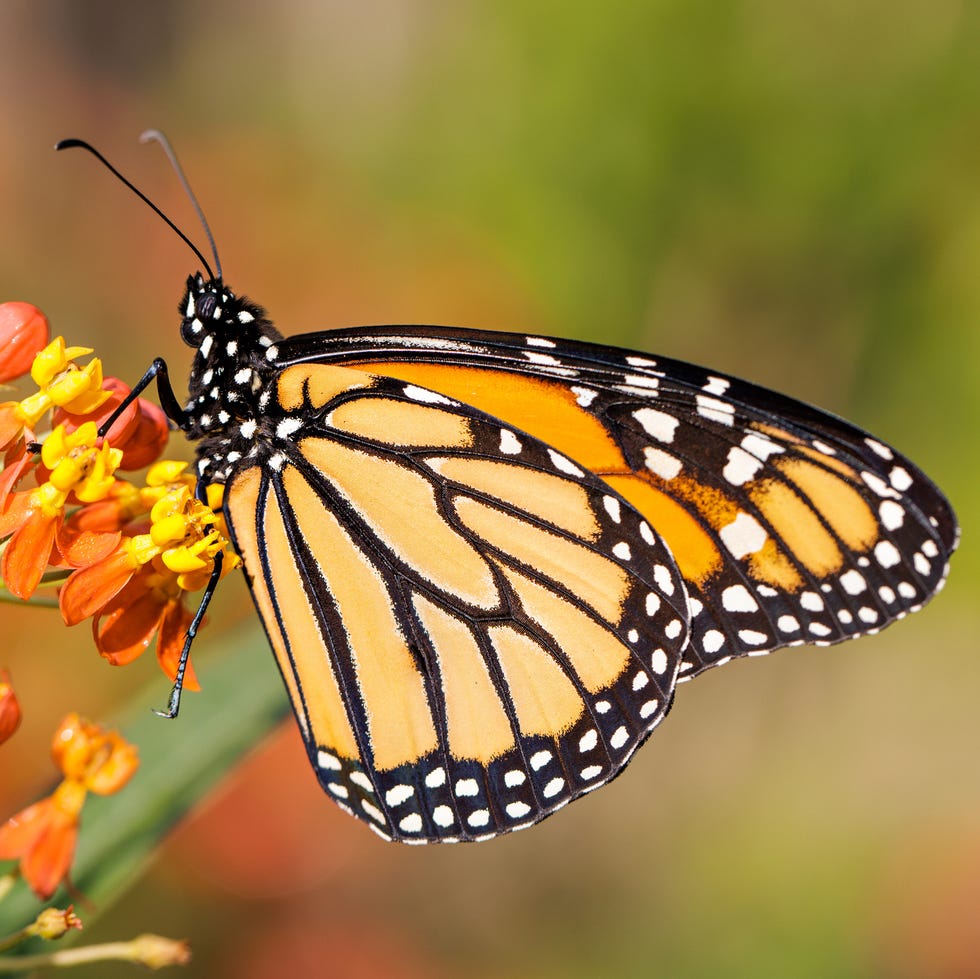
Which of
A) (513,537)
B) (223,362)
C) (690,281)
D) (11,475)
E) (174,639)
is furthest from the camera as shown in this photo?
(690,281)

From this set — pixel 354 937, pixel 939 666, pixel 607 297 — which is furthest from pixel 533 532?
pixel 939 666

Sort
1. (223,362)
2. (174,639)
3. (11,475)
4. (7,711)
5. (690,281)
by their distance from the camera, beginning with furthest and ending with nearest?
1. (690,281)
2. (223,362)
3. (174,639)
4. (11,475)
5. (7,711)

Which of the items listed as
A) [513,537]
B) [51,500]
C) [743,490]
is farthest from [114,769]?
[743,490]

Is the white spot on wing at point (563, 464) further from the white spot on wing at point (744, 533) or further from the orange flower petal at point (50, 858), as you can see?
the orange flower petal at point (50, 858)

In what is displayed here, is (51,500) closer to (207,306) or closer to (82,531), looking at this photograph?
(82,531)

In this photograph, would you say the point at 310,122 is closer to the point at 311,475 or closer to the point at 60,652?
the point at 60,652

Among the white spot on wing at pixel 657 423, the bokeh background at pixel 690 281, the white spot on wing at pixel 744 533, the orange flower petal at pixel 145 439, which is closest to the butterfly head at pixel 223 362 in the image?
the orange flower petal at pixel 145 439

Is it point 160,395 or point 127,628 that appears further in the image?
point 160,395
